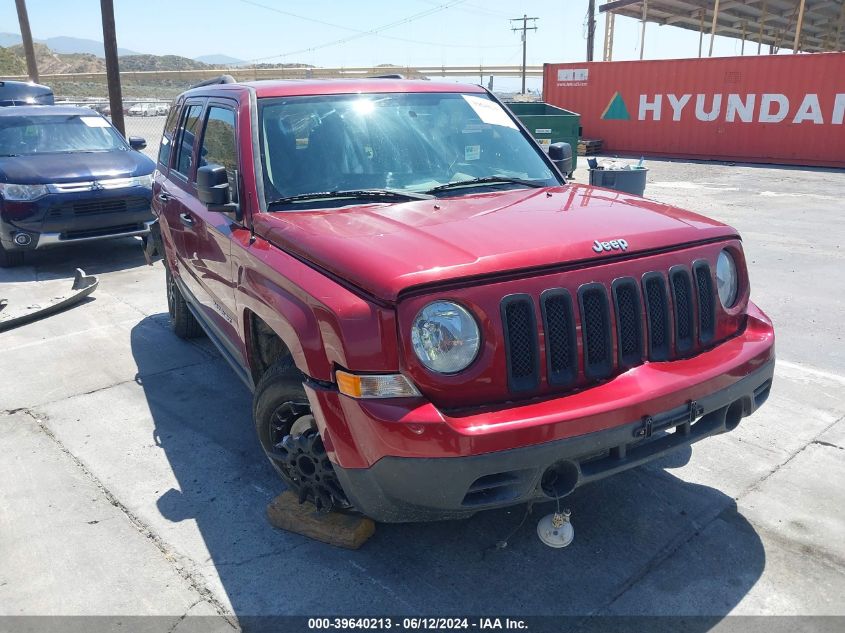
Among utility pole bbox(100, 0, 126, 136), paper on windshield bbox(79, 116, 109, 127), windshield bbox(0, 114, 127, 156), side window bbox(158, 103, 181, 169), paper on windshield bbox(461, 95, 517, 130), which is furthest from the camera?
utility pole bbox(100, 0, 126, 136)

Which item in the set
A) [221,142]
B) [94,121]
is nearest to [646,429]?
[221,142]

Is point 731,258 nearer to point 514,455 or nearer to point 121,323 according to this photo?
point 514,455

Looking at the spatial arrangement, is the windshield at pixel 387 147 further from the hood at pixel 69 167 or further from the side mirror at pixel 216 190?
the hood at pixel 69 167

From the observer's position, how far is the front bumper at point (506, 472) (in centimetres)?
238

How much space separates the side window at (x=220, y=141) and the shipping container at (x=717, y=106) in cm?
1806

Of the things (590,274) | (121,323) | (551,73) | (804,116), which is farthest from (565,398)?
(551,73)

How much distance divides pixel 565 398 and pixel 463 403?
0.38m

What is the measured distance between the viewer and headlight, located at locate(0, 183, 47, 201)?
7.89 meters

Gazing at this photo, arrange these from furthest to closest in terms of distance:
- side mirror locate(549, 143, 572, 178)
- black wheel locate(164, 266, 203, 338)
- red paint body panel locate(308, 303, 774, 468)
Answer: black wheel locate(164, 266, 203, 338) → side mirror locate(549, 143, 572, 178) → red paint body panel locate(308, 303, 774, 468)

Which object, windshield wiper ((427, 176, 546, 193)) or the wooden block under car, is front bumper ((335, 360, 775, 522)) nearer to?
the wooden block under car

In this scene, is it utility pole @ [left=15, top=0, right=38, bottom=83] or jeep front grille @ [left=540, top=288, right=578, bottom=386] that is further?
utility pole @ [left=15, top=0, right=38, bottom=83]

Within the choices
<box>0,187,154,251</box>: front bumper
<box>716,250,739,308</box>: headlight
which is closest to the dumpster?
<box>0,187,154,251</box>: front bumper

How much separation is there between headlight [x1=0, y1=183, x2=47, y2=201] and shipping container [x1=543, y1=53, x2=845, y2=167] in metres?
17.8

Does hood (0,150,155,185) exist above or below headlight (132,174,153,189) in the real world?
above
